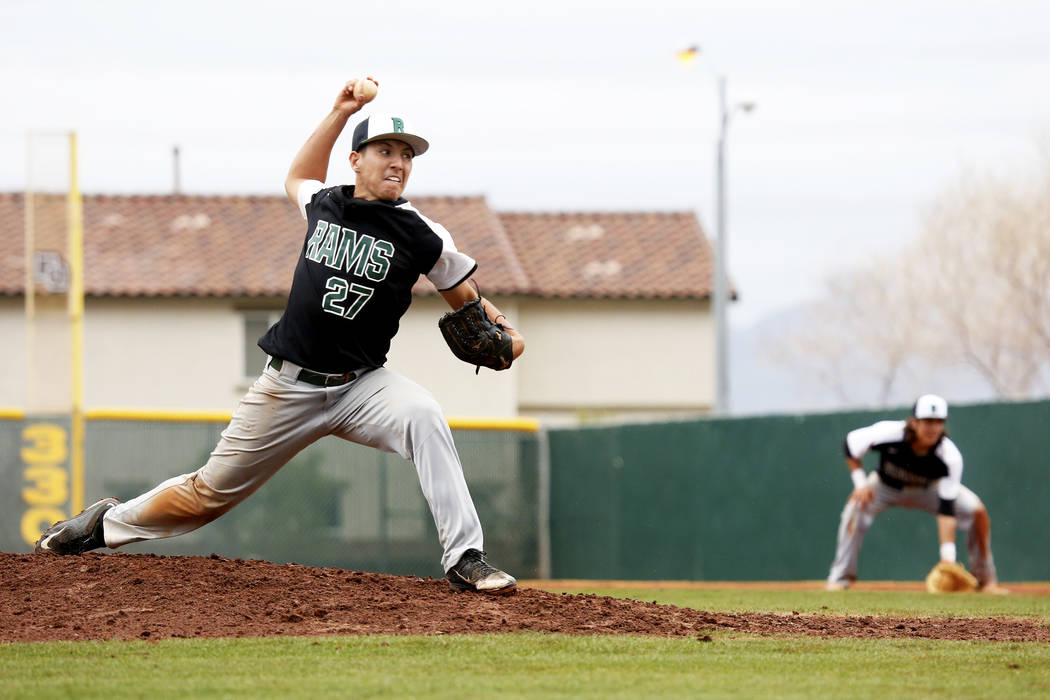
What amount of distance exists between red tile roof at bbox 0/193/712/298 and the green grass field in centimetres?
2177

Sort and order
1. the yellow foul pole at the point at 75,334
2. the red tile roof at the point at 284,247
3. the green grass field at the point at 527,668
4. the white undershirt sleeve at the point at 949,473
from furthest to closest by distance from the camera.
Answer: the red tile roof at the point at 284,247, the yellow foul pole at the point at 75,334, the white undershirt sleeve at the point at 949,473, the green grass field at the point at 527,668

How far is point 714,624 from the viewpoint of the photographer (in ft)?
20.8

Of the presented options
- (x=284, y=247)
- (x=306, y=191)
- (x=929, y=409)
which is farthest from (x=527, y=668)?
(x=284, y=247)

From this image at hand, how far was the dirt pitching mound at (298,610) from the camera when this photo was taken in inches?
231

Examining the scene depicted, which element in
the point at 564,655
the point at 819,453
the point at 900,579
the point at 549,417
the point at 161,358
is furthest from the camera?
the point at 549,417

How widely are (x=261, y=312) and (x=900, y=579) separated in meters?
16.1

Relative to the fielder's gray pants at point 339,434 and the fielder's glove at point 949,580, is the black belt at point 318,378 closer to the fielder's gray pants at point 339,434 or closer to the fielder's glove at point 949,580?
the fielder's gray pants at point 339,434

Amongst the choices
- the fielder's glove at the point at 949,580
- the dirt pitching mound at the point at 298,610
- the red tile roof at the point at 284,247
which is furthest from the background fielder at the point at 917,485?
the red tile roof at the point at 284,247

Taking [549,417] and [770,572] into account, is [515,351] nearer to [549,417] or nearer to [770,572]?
[770,572]

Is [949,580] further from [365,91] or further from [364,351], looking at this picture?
[365,91]

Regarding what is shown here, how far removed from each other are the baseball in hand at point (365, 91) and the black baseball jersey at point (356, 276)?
1.51 feet

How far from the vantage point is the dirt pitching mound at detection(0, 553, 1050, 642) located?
588cm

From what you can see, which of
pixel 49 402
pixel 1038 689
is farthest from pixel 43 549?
pixel 49 402

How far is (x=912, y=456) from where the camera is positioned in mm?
11477
